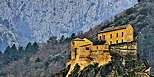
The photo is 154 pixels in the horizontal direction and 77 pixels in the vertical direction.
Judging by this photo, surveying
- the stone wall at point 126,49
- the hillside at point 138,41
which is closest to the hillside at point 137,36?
the hillside at point 138,41

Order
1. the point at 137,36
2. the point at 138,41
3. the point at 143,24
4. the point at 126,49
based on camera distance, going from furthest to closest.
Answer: the point at 143,24
the point at 137,36
the point at 138,41
the point at 126,49

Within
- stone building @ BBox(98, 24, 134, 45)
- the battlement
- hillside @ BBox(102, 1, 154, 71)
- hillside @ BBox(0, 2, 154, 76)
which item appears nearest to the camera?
the battlement

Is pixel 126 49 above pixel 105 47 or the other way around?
the other way around

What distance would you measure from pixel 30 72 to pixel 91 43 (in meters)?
Answer: 111

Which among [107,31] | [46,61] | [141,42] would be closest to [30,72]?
[46,61]

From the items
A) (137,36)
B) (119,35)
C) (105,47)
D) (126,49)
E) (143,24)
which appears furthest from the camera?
(143,24)

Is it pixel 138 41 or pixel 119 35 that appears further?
pixel 138 41

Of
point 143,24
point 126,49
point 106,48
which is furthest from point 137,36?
point 106,48

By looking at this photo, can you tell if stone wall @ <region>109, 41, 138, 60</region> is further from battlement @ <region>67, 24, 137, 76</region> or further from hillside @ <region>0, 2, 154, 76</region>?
hillside @ <region>0, 2, 154, 76</region>

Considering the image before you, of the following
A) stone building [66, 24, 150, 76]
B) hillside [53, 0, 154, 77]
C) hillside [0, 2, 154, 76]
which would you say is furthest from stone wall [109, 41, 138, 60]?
hillside [0, 2, 154, 76]

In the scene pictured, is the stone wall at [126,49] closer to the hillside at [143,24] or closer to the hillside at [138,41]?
the hillside at [138,41]

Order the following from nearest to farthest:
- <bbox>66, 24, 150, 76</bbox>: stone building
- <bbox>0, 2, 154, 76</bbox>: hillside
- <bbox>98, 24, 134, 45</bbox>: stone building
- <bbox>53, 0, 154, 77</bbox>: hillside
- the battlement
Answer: <bbox>53, 0, 154, 77</bbox>: hillside, <bbox>66, 24, 150, 76</bbox>: stone building, the battlement, <bbox>98, 24, 134, 45</bbox>: stone building, <bbox>0, 2, 154, 76</bbox>: hillside

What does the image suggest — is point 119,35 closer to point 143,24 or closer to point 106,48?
point 106,48

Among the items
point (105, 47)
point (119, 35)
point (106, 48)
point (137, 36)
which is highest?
point (137, 36)
